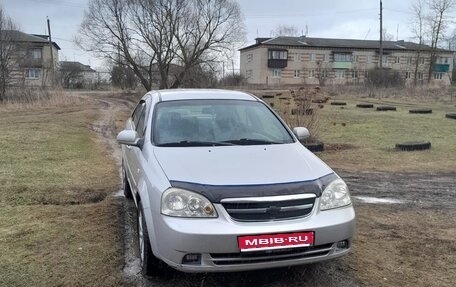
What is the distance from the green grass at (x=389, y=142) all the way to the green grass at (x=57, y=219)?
16.2 ft

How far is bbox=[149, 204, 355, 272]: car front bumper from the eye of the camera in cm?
296

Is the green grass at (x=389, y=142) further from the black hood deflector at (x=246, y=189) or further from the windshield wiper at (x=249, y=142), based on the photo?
the black hood deflector at (x=246, y=189)

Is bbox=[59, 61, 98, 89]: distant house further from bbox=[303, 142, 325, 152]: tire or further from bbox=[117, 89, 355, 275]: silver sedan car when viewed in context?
bbox=[117, 89, 355, 275]: silver sedan car

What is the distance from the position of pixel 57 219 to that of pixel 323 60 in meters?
73.7

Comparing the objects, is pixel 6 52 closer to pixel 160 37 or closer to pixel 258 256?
pixel 160 37

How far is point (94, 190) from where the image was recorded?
253 inches

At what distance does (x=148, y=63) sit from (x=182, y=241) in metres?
39.6

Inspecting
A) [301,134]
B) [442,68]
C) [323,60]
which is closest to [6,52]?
[301,134]

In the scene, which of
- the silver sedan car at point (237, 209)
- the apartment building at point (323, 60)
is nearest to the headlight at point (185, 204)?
the silver sedan car at point (237, 209)

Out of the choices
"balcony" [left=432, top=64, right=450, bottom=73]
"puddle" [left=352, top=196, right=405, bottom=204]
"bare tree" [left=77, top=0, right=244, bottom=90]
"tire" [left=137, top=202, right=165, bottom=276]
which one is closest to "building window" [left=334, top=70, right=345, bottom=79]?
"balcony" [left=432, top=64, right=450, bottom=73]

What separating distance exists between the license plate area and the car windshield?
51.9 inches

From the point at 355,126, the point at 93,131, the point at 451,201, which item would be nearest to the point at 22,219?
the point at 451,201

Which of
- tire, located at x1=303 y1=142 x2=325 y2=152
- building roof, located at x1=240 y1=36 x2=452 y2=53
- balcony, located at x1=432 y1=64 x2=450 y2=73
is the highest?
building roof, located at x1=240 y1=36 x2=452 y2=53

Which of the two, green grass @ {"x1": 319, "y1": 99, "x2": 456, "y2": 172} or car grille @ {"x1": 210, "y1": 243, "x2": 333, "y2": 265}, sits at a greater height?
car grille @ {"x1": 210, "y1": 243, "x2": 333, "y2": 265}
